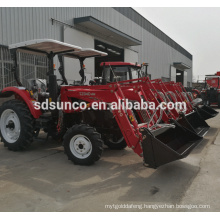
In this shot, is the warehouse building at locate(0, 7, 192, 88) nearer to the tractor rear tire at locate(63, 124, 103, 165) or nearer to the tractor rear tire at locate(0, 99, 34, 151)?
the tractor rear tire at locate(0, 99, 34, 151)

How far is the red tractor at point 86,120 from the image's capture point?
12.5ft

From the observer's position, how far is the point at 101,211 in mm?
2662

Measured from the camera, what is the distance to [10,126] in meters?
5.18

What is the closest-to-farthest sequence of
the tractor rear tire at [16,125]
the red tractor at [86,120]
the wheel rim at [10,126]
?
the red tractor at [86,120], the tractor rear tire at [16,125], the wheel rim at [10,126]

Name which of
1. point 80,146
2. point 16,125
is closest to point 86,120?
point 80,146

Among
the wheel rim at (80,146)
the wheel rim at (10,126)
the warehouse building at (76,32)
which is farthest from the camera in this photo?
the warehouse building at (76,32)

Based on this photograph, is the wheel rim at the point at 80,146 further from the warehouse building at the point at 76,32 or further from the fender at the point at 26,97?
the warehouse building at the point at 76,32

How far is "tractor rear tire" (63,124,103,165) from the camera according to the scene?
400cm

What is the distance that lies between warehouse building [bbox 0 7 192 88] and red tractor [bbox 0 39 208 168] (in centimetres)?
128

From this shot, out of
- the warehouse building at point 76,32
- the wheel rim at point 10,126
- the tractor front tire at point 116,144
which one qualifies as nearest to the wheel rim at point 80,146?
the tractor front tire at point 116,144

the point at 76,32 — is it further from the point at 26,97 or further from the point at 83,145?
the point at 83,145

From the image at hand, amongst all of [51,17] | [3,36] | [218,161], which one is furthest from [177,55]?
[218,161]

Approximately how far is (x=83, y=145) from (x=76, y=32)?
27.6 ft

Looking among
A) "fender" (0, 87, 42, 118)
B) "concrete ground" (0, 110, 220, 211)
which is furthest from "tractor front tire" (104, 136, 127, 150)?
"fender" (0, 87, 42, 118)
